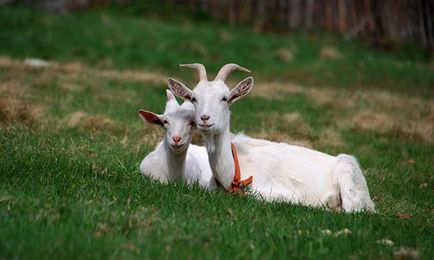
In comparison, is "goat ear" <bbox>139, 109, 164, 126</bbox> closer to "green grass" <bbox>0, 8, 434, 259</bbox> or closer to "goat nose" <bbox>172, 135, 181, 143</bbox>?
"goat nose" <bbox>172, 135, 181, 143</bbox>

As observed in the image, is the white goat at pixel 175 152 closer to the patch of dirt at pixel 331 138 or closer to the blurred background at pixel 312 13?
the patch of dirt at pixel 331 138

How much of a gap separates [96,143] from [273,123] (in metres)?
3.75

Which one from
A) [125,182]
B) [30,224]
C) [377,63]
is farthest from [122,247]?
[377,63]

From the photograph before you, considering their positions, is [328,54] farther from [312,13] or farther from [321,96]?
[321,96]

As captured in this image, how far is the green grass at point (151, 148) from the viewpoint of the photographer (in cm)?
499

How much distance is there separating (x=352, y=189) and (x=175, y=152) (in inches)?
72.9

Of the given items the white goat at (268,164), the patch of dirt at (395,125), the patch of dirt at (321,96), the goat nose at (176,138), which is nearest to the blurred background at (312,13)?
the patch of dirt at (321,96)

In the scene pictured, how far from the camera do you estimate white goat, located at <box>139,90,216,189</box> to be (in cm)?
695

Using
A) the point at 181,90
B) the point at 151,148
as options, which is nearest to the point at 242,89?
the point at 181,90

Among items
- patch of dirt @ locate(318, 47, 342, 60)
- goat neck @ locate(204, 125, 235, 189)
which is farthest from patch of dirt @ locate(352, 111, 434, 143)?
patch of dirt @ locate(318, 47, 342, 60)

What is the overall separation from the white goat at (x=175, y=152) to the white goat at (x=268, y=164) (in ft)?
0.81

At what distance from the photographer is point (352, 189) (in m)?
6.97

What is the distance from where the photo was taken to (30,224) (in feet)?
15.8

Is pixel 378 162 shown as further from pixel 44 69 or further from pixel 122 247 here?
pixel 44 69
